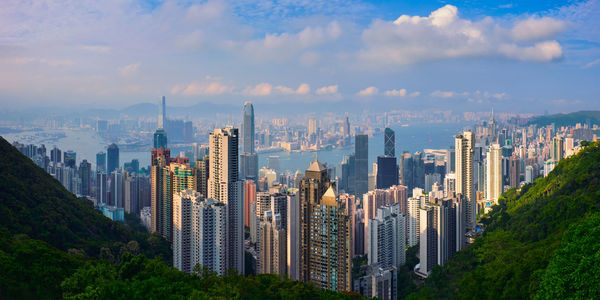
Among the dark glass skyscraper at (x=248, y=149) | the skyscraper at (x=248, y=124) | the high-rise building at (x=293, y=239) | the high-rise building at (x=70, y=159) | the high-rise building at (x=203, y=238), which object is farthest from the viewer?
the skyscraper at (x=248, y=124)

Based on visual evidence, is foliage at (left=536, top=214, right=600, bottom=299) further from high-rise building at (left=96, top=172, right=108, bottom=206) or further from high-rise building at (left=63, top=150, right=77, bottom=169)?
high-rise building at (left=63, top=150, right=77, bottom=169)

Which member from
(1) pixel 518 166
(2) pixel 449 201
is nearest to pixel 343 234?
(2) pixel 449 201

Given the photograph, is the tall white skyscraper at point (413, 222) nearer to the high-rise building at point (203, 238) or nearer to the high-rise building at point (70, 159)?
the high-rise building at point (203, 238)

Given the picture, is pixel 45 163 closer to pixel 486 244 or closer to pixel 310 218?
pixel 310 218

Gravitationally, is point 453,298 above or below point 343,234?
below

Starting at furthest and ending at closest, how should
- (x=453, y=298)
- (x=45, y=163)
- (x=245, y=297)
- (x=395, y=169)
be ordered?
(x=395, y=169) < (x=45, y=163) < (x=453, y=298) < (x=245, y=297)

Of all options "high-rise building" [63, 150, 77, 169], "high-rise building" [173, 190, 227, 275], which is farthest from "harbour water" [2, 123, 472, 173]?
"high-rise building" [173, 190, 227, 275]

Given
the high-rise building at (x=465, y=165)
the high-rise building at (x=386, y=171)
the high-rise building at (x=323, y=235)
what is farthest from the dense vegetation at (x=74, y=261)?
the high-rise building at (x=386, y=171)
